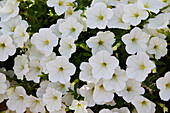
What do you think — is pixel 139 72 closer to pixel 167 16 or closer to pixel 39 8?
pixel 167 16

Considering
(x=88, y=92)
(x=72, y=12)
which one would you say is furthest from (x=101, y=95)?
(x=72, y=12)

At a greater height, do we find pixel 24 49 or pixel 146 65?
pixel 146 65

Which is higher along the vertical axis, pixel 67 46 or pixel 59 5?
pixel 59 5

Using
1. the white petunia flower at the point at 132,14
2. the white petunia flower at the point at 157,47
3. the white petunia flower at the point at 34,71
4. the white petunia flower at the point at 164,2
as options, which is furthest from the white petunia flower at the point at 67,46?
the white petunia flower at the point at 164,2

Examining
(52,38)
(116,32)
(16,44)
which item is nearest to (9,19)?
(16,44)

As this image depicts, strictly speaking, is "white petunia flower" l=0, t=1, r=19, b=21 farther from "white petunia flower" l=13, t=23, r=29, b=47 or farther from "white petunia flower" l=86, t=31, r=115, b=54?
"white petunia flower" l=86, t=31, r=115, b=54

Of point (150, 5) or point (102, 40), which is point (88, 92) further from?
point (150, 5)

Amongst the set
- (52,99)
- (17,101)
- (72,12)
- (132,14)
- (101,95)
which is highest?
(132,14)
